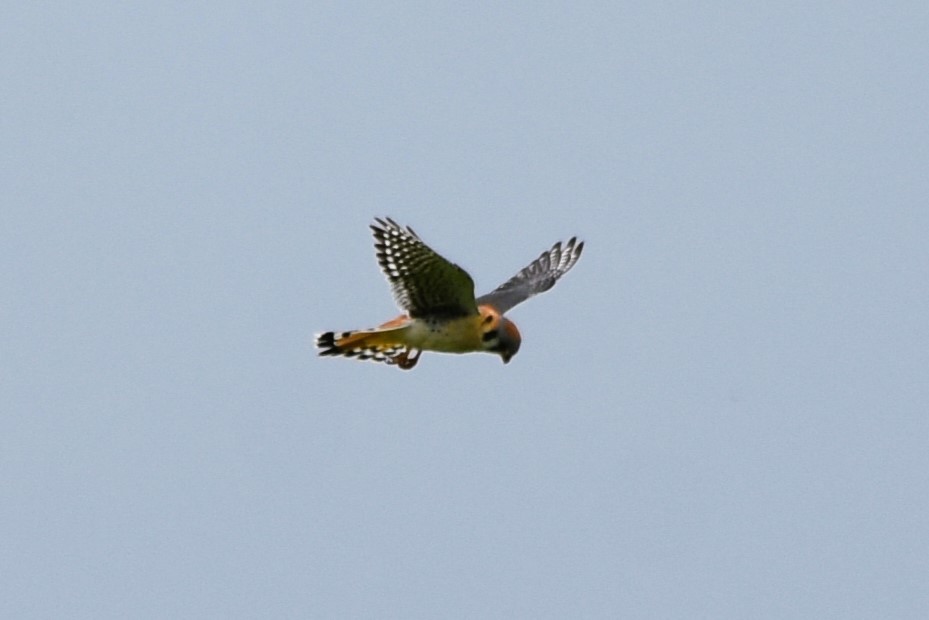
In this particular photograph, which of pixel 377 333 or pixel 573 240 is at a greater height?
pixel 573 240

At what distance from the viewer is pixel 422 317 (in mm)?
15617

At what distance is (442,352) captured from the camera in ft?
52.8

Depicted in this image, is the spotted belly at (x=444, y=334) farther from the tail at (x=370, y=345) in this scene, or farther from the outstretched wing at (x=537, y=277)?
the outstretched wing at (x=537, y=277)

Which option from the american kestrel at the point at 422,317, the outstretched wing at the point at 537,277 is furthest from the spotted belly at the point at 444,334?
the outstretched wing at the point at 537,277

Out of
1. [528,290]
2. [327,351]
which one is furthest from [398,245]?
[528,290]

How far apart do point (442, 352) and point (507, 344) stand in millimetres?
588

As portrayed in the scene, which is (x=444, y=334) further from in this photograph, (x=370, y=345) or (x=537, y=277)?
(x=537, y=277)

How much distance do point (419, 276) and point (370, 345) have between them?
1.23m

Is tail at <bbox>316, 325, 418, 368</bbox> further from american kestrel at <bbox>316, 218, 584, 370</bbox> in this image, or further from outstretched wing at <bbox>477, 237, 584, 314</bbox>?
outstretched wing at <bbox>477, 237, 584, 314</bbox>

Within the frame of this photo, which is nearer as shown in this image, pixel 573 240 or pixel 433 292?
pixel 433 292

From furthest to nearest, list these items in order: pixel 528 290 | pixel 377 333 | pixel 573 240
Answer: pixel 573 240, pixel 528 290, pixel 377 333

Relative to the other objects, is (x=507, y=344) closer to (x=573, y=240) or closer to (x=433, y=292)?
(x=433, y=292)

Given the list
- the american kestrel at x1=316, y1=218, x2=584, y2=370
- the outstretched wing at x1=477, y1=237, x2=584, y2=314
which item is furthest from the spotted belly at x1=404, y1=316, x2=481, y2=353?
the outstretched wing at x1=477, y1=237, x2=584, y2=314

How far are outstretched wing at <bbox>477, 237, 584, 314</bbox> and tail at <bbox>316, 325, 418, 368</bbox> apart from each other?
1.23 metres
